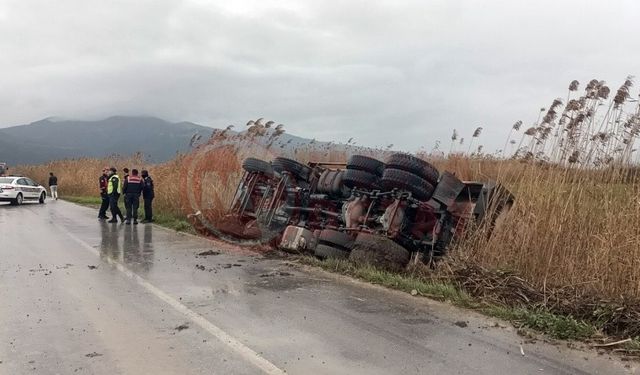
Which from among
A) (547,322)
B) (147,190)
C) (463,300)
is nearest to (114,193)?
(147,190)

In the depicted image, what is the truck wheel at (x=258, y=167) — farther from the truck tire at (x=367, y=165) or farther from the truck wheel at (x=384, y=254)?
the truck wheel at (x=384, y=254)

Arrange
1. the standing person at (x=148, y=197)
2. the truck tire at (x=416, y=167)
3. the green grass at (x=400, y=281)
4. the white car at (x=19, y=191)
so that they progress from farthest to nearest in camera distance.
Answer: the white car at (x=19, y=191) → the standing person at (x=148, y=197) → the truck tire at (x=416, y=167) → the green grass at (x=400, y=281)

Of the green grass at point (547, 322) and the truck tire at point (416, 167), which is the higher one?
the truck tire at point (416, 167)

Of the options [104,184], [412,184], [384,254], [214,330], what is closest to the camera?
[214,330]

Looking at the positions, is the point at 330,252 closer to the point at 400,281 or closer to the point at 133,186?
the point at 400,281

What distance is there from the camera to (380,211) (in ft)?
31.2

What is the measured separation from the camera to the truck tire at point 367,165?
9.84 meters

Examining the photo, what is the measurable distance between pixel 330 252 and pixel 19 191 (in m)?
24.8

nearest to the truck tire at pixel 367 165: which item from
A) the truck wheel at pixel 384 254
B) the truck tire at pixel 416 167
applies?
the truck tire at pixel 416 167

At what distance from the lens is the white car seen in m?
28.1

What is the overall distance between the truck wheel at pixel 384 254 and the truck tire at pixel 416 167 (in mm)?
1182

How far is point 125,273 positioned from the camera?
8.75 metres

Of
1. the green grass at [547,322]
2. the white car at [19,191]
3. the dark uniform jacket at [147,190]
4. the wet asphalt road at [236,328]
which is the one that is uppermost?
the dark uniform jacket at [147,190]

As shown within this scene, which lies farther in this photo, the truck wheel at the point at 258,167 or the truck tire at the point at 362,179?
the truck wheel at the point at 258,167
